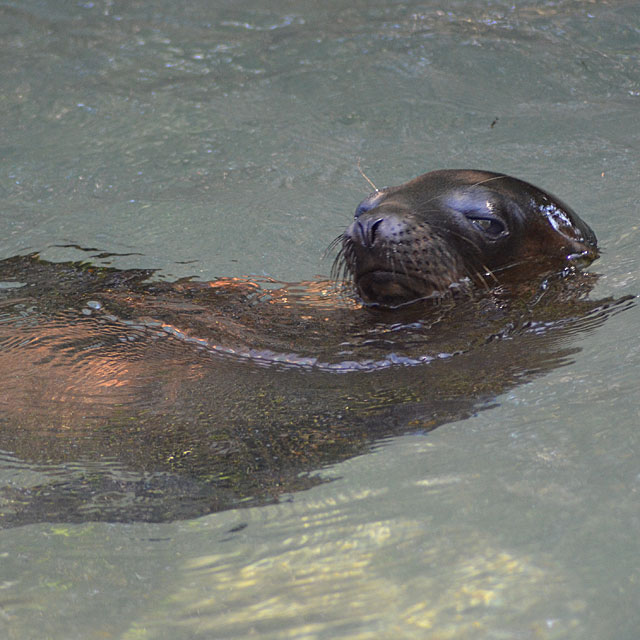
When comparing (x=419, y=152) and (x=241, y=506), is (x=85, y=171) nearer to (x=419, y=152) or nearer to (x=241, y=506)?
(x=419, y=152)

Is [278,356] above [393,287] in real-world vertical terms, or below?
below

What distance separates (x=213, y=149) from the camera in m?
7.21

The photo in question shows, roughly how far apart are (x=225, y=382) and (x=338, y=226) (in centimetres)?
265

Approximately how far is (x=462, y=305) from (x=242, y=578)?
1733mm

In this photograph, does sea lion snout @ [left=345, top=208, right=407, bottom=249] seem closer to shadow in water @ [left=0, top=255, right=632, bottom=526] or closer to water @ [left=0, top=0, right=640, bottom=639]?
shadow in water @ [left=0, top=255, right=632, bottom=526]

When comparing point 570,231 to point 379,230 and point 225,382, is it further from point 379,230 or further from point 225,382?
point 225,382

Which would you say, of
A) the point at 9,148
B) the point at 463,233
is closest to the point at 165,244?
the point at 9,148

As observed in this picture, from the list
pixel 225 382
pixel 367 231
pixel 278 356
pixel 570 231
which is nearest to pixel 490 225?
pixel 570 231

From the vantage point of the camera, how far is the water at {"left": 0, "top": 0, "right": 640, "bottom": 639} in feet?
8.54

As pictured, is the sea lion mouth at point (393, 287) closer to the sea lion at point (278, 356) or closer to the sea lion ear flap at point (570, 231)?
the sea lion at point (278, 356)

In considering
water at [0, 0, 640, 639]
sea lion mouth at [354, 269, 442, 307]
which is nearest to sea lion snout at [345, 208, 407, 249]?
sea lion mouth at [354, 269, 442, 307]

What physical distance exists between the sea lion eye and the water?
2.04 ft

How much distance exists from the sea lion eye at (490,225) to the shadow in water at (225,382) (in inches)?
10.3

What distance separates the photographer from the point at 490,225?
4156 mm
